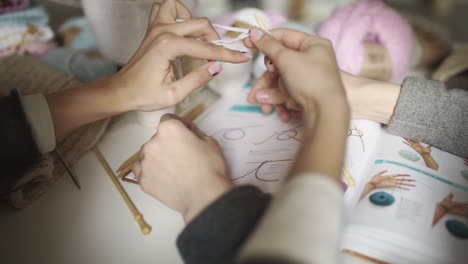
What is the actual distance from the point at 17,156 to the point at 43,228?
0.10m

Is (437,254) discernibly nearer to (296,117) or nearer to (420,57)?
(296,117)

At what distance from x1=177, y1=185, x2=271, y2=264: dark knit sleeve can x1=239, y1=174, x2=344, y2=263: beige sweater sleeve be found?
0.18ft

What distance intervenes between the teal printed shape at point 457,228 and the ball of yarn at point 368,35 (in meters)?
0.40

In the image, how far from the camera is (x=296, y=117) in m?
0.60

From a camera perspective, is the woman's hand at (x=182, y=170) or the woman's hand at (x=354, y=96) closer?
the woman's hand at (x=182, y=170)

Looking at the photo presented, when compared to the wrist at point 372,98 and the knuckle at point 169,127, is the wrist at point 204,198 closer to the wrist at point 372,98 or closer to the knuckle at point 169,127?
the knuckle at point 169,127

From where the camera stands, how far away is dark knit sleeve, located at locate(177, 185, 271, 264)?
1.02 feet

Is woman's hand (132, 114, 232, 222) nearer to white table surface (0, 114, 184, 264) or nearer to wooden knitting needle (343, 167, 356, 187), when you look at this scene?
white table surface (0, 114, 184, 264)

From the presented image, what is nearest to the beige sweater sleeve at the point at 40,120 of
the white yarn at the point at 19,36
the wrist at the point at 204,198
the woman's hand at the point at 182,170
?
the woman's hand at the point at 182,170

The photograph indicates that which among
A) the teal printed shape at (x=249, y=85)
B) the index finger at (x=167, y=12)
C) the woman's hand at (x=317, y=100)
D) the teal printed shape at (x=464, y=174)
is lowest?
the teal printed shape at (x=464, y=174)

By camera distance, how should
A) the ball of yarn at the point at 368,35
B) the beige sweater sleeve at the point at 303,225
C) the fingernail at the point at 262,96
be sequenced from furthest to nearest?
the ball of yarn at the point at 368,35, the fingernail at the point at 262,96, the beige sweater sleeve at the point at 303,225

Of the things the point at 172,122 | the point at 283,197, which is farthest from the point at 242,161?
the point at 283,197

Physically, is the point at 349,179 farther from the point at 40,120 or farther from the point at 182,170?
the point at 40,120

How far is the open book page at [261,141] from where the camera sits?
48cm
